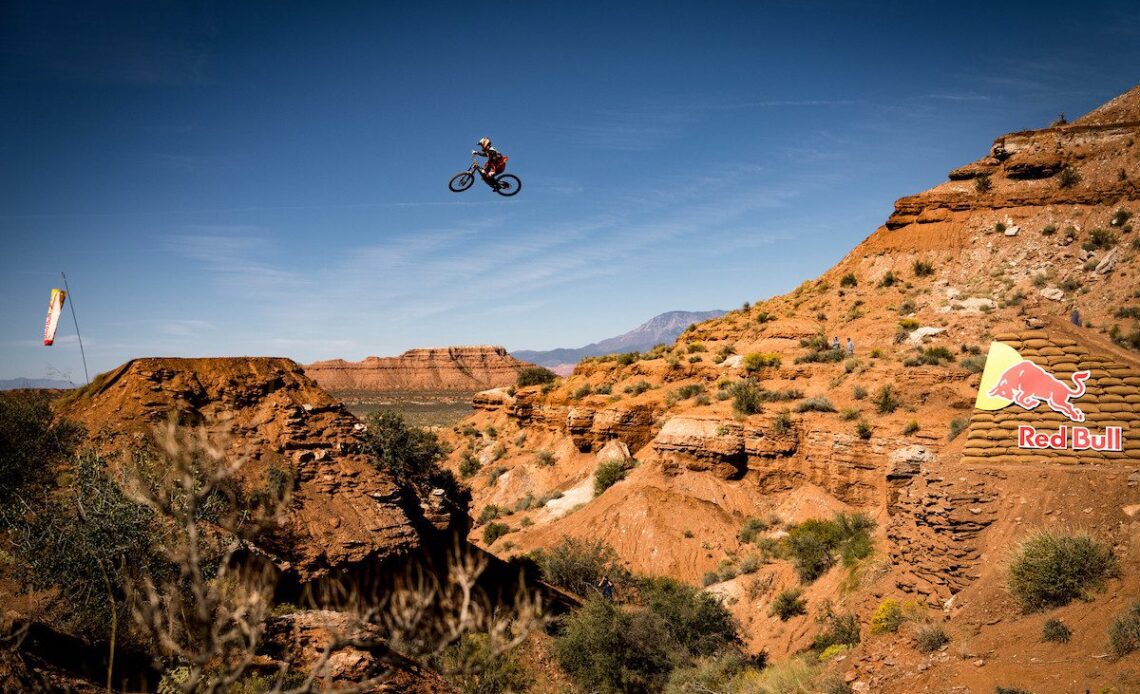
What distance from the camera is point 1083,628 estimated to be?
26.8 feet

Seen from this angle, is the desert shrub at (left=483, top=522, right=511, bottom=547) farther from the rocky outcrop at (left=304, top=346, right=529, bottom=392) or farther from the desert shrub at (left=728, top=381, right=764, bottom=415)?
the rocky outcrop at (left=304, top=346, right=529, bottom=392)

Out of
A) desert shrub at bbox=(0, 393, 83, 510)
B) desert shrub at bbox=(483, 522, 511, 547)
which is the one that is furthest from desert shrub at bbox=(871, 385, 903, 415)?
desert shrub at bbox=(0, 393, 83, 510)

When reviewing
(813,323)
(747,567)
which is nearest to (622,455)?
(747,567)

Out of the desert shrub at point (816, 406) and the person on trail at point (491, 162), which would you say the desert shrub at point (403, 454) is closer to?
the person on trail at point (491, 162)

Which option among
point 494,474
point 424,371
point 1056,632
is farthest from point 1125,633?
point 424,371

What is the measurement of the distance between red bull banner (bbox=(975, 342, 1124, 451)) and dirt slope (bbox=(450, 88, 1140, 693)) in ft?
0.53

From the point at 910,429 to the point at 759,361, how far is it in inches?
455

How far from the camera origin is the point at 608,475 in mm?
28859

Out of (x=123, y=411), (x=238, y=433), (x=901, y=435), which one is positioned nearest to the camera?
(x=123, y=411)

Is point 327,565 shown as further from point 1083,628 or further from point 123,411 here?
point 1083,628

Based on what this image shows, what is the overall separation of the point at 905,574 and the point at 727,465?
12.9 metres

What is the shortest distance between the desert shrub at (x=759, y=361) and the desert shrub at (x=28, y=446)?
29091 millimetres

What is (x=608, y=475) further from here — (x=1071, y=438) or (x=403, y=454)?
(x=1071, y=438)

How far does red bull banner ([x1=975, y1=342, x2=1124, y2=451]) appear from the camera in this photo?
11.2m
